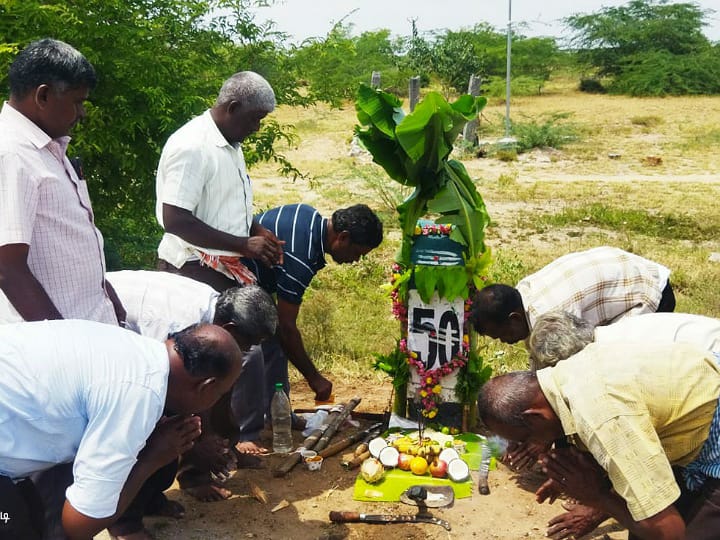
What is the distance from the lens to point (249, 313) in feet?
12.4

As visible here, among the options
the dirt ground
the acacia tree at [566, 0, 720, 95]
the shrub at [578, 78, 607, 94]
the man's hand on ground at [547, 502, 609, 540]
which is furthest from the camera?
the shrub at [578, 78, 607, 94]

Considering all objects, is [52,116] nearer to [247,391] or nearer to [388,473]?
[247,391]

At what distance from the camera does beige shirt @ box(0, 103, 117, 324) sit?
3.12m

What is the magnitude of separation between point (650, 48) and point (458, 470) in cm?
3076

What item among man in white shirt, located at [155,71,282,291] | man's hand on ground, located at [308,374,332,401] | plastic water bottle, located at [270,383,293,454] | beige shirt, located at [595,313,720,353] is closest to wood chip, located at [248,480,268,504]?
plastic water bottle, located at [270,383,293,454]

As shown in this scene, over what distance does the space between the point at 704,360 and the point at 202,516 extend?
107 inches

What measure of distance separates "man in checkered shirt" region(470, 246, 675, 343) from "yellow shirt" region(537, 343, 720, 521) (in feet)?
4.61

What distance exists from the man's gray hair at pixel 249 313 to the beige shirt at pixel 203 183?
2.07ft

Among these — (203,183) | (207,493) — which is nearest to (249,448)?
(207,493)

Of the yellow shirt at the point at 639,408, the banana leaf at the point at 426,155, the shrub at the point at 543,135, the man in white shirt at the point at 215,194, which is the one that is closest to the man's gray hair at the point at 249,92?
the man in white shirt at the point at 215,194

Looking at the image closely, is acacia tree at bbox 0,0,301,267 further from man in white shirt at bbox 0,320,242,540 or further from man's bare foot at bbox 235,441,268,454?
man in white shirt at bbox 0,320,242,540

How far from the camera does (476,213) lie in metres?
5.07

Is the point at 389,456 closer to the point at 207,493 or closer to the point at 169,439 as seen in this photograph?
the point at 207,493


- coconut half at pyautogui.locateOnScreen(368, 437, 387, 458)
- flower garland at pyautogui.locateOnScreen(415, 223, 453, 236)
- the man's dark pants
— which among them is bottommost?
coconut half at pyautogui.locateOnScreen(368, 437, 387, 458)
